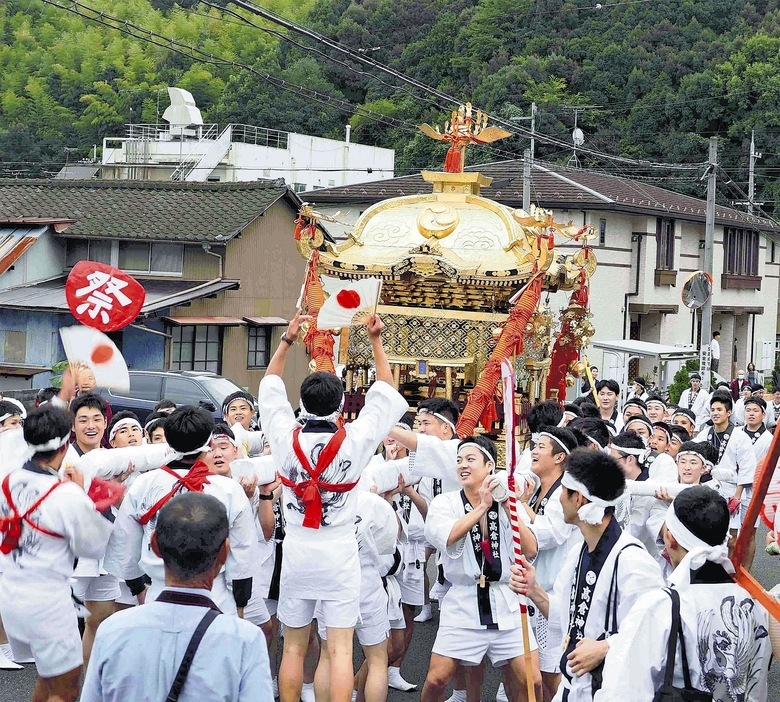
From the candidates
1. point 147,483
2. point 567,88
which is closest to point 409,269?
point 147,483

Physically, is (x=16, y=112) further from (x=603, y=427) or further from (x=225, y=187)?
(x=603, y=427)

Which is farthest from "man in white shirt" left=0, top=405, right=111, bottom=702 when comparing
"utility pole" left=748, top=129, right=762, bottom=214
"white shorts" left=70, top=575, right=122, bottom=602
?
"utility pole" left=748, top=129, right=762, bottom=214

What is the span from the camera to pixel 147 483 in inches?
183

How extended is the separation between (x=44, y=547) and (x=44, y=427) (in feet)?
1.79

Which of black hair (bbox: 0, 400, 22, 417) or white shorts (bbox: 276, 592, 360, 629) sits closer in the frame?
white shorts (bbox: 276, 592, 360, 629)

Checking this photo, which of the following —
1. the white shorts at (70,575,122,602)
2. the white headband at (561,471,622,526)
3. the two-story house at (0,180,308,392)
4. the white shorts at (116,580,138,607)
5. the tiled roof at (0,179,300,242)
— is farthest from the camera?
the tiled roof at (0,179,300,242)

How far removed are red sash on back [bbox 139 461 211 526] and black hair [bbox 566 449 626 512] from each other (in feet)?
5.74

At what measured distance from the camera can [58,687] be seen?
4.48m

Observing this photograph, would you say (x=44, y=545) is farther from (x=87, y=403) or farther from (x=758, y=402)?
(x=758, y=402)

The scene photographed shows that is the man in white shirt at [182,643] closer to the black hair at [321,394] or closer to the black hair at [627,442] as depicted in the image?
the black hair at [321,394]

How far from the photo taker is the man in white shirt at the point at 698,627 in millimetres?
3109

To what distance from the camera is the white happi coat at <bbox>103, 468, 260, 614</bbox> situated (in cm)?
457

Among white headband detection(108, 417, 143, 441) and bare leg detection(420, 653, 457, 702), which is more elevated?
white headband detection(108, 417, 143, 441)

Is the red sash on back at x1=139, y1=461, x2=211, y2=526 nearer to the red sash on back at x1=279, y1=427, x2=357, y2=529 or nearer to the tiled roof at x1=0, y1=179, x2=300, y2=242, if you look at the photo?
the red sash on back at x1=279, y1=427, x2=357, y2=529
